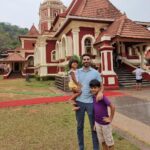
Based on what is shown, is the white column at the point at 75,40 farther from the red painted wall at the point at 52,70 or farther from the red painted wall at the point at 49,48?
the red painted wall at the point at 49,48

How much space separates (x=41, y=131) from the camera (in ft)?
21.2

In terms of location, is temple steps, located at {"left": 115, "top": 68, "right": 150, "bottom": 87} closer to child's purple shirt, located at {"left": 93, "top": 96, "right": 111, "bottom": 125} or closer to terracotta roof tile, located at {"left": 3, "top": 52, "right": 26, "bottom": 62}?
child's purple shirt, located at {"left": 93, "top": 96, "right": 111, "bottom": 125}

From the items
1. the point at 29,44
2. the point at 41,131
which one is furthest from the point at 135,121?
the point at 29,44

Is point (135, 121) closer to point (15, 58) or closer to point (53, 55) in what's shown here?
point (53, 55)

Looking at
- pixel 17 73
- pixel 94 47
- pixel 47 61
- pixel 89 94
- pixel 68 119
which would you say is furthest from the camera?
pixel 17 73

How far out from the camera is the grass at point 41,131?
5.33 m

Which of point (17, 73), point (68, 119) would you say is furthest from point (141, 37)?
point (17, 73)

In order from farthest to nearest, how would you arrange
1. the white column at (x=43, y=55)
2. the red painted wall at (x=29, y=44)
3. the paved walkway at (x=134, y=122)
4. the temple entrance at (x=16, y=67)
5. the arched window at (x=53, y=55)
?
the red painted wall at (x=29, y=44), the temple entrance at (x=16, y=67), the arched window at (x=53, y=55), the white column at (x=43, y=55), the paved walkway at (x=134, y=122)

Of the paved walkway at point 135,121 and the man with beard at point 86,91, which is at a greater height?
the man with beard at point 86,91

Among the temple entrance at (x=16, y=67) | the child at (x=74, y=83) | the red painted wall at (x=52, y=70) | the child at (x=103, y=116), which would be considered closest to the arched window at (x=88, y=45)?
the red painted wall at (x=52, y=70)

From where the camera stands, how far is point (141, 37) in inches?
722

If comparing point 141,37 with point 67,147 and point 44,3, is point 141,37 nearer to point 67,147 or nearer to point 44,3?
point 67,147

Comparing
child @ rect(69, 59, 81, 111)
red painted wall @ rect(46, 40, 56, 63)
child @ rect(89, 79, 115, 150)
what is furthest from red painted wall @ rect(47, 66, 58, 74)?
child @ rect(89, 79, 115, 150)

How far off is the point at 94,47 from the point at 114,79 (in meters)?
4.72
